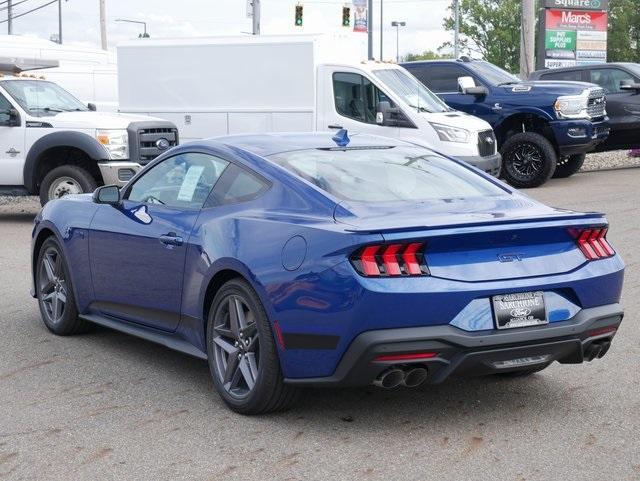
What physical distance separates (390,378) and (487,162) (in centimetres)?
1211

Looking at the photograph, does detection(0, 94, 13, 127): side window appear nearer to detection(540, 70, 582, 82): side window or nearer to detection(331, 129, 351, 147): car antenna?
detection(331, 129, 351, 147): car antenna

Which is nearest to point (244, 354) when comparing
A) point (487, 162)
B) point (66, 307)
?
point (66, 307)

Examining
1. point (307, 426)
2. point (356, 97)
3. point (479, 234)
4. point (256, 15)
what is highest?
point (256, 15)

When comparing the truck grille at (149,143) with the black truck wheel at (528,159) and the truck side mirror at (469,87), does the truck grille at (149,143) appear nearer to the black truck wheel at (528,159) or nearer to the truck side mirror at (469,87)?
the truck side mirror at (469,87)

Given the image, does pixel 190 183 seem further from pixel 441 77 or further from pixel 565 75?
pixel 565 75

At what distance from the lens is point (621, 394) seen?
20.5ft

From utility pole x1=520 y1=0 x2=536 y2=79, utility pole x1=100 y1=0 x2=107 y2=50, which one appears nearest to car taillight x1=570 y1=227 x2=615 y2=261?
utility pole x1=520 y1=0 x2=536 y2=79

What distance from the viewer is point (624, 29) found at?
7656 centimetres

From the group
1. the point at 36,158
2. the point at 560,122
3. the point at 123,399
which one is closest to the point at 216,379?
the point at 123,399

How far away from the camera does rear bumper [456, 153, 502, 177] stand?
55.7 ft

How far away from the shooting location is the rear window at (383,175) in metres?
6.07

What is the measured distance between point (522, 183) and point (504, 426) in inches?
559

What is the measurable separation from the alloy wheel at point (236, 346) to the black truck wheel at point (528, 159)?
44.9 ft

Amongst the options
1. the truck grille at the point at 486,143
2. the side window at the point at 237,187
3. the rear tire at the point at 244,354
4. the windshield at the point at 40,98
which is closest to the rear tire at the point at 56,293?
the side window at the point at 237,187
